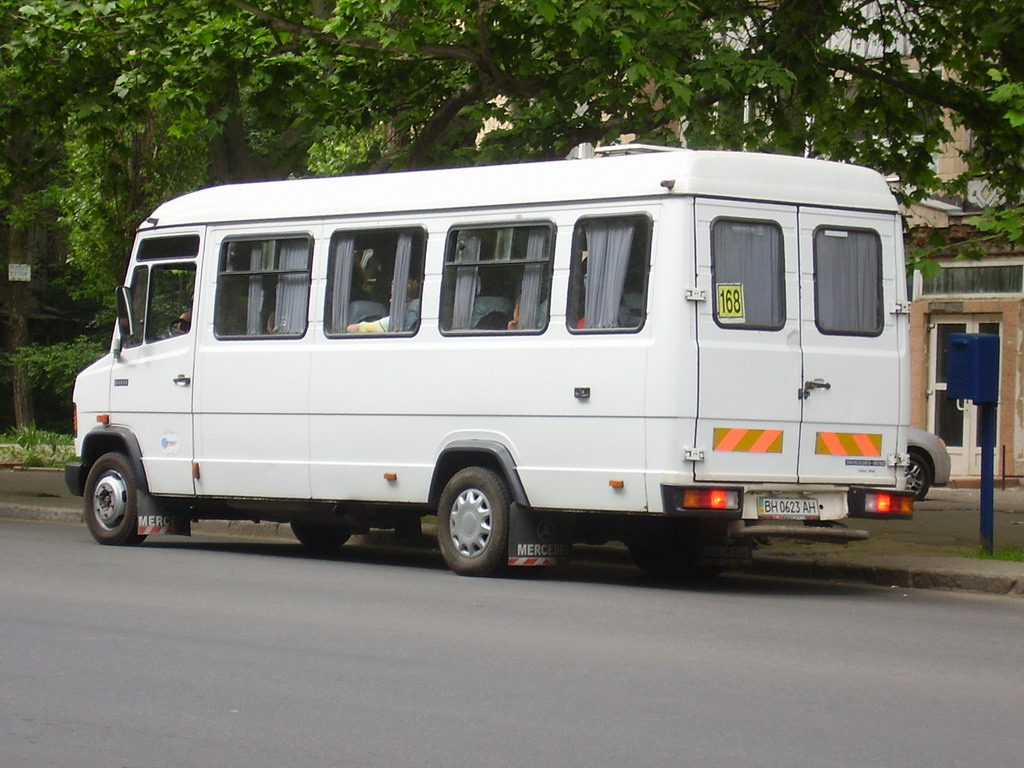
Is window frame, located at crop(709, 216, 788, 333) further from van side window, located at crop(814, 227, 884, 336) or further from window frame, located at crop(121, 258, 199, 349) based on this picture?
window frame, located at crop(121, 258, 199, 349)

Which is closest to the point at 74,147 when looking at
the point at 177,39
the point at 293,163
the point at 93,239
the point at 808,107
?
the point at 93,239

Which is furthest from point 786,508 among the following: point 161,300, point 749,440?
point 161,300

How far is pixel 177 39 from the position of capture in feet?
53.1

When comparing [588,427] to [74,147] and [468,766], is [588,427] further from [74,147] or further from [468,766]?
[74,147]

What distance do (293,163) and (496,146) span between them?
2106 mm

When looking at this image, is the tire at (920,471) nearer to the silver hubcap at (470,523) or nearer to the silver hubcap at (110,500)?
the silver hubcap at (110,500)

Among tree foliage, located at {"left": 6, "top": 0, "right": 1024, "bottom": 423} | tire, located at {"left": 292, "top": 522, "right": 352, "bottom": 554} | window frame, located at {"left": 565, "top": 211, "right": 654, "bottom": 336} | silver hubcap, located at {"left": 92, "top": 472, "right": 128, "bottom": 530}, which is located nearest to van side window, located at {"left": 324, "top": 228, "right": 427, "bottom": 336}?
window frame, located at {"left": 565, "top": 211, "right": 654, "bottom": 336}

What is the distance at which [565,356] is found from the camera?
A: 12.4 meters

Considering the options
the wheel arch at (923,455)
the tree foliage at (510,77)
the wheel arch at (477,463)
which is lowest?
the wheel arch at (477,463)

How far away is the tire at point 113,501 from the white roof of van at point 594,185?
8.51 ft

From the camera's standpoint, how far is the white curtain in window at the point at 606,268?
12.2 m

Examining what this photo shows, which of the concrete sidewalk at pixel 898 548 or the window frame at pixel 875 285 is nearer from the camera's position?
the window frame at pixel 875 285

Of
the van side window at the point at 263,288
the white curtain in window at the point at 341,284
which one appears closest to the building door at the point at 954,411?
the van side window at the point at 263,288

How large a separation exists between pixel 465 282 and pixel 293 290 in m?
1.76
